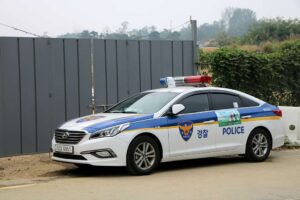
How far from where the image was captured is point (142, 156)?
10.1 meters

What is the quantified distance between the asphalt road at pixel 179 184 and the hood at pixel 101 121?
0.85 m

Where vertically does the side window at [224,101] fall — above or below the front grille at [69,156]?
above

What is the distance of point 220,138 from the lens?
11258mm

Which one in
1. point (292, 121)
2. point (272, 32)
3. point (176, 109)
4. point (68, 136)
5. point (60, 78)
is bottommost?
point (292, 121)

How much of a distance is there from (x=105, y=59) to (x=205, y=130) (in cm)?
381

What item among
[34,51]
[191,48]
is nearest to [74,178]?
[34,51]

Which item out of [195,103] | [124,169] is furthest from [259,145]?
[124,169]

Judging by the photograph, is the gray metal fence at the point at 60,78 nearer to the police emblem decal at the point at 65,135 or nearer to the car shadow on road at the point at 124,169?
the car shadow on road at the point at 124,169

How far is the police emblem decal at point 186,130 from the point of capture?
34.9ft

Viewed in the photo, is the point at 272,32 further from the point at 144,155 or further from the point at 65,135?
the point at 65,135

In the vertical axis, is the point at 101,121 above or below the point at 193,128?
above

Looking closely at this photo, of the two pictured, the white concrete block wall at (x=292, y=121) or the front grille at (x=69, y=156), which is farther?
the white concrete block wall at (x=292, y=121)

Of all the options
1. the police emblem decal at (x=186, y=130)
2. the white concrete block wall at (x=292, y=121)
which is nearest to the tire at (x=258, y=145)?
the police emblem decal at (x=186, y=130)

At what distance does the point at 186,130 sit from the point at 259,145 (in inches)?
76.9
